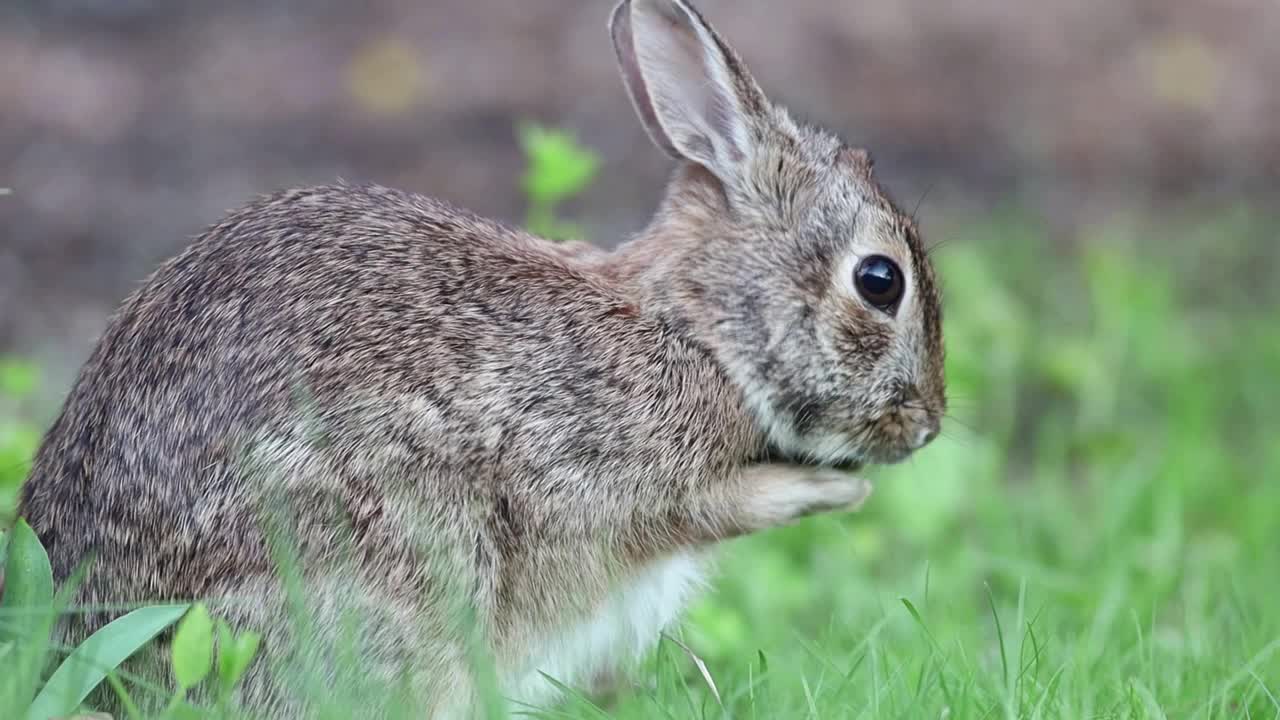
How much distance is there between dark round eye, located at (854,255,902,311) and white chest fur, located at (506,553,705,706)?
0.85 metres

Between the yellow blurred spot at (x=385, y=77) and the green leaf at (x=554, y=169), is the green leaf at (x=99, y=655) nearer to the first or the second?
the green leaf at (x=554, y=169)

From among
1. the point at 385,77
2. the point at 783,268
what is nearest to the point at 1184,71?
the point at 385,77

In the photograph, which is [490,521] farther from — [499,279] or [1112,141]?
[1112,141]

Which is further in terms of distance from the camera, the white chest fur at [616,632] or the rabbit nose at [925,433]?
the rabbit nose at [925,433]

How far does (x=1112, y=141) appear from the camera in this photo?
34.0 ft

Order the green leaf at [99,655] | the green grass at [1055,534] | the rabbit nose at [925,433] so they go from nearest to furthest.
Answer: the green leaf at [99,655] < the green grass at [1055,534] < the rabbit nose at [925,433]

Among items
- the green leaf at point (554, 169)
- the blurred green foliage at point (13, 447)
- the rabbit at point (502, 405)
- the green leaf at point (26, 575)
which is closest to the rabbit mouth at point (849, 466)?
the rabbit at point (502, 405)

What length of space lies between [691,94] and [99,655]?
2.11 m

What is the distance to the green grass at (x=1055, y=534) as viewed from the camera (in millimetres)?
3816

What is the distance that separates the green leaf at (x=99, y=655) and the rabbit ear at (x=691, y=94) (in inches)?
73.2

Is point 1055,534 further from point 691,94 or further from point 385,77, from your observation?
point 385,77

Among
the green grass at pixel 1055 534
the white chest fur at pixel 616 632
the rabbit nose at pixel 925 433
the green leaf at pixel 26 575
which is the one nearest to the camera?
the green leaf at pixel 26 575

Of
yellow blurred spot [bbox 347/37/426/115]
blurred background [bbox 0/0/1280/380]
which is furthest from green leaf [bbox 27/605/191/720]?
yellow blurred spot [bbox 347/37/426/115]

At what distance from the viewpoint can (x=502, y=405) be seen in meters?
3.92
